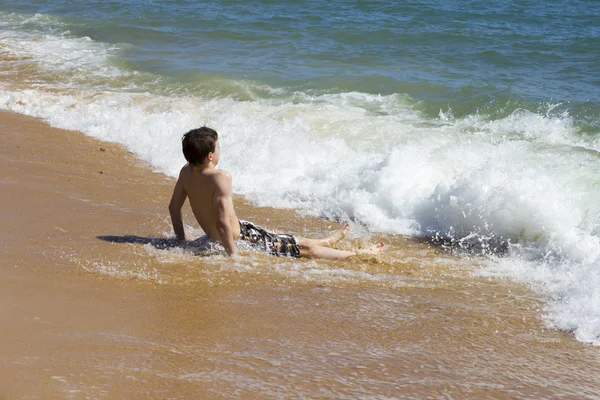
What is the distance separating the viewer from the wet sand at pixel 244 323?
3.48m

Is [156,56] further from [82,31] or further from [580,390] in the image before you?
[580,390]

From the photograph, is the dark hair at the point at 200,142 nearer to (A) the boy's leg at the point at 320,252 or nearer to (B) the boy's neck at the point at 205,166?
(B) the boy's neck at the point at 205,166

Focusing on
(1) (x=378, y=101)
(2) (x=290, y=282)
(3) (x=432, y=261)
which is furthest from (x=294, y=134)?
(2) (x=290, y=282)

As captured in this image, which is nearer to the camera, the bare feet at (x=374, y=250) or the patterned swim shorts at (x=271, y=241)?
the patterned swim shorts at (x=271, y=241)

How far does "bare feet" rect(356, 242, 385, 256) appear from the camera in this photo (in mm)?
5680

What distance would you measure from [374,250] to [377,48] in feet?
28.1

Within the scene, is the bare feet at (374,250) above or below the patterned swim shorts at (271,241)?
below

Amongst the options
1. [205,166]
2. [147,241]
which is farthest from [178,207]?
[205,166]

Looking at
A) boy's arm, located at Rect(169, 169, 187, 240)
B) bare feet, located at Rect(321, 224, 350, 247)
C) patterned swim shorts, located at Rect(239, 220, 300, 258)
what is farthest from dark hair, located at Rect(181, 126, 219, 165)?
bare feet, located at Rect(321, 224, 350, 247)

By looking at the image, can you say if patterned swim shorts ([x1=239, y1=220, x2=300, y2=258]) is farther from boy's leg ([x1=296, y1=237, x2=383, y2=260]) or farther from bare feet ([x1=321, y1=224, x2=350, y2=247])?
bare feet ([x1=321, y1=224, x2=350, y2=247])

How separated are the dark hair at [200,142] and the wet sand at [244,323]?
2.27 ft

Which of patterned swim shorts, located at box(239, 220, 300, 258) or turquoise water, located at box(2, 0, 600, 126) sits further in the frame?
turquoise water, located at box(2, 0, 600, 126)

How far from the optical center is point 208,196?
5367 millimetres

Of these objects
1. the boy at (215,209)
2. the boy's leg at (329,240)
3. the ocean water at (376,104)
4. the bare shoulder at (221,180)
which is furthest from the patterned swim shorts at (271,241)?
the ocean water at (376,104)
